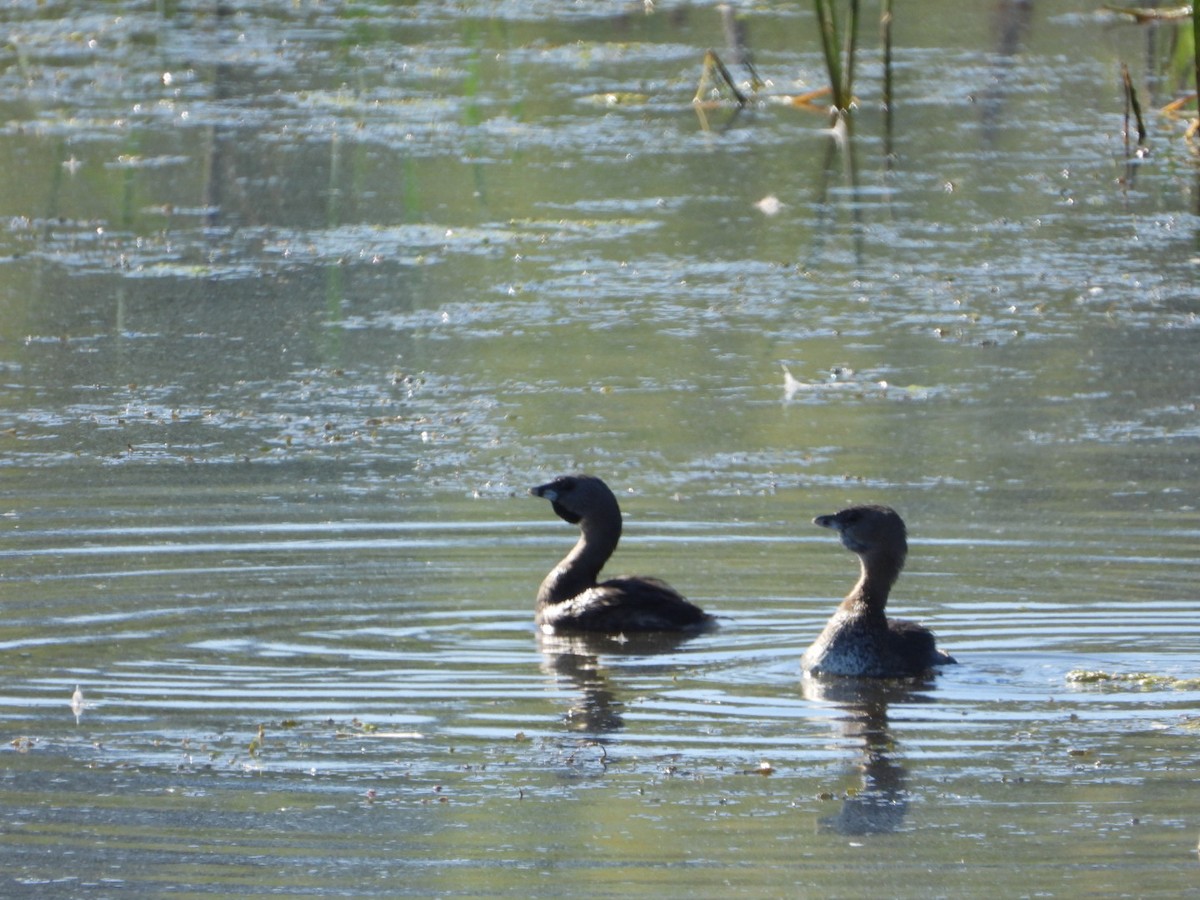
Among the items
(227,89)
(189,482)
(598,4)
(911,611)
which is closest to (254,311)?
(189,482)

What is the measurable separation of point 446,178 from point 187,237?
7.75 ft

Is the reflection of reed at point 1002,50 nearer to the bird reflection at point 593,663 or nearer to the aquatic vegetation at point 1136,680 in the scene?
the bird reflection at point 593,663

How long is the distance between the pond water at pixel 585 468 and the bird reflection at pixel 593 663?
0.09 ft

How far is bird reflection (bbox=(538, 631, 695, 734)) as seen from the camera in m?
7.68

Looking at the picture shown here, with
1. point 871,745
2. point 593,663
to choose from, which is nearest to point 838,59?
point 593,663

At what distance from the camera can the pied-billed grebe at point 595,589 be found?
353 inches

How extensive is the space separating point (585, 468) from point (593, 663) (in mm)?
2316

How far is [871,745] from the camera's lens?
7.36m

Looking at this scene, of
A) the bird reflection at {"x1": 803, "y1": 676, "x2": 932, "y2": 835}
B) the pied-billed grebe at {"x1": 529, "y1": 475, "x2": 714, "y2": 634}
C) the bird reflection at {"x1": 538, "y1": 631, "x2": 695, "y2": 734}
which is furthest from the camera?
the pied-billed grebe at {"x1": 529, "y1": 475, "x2": 714, "y2": 634}

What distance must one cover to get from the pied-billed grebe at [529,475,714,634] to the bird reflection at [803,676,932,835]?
0.80 meters

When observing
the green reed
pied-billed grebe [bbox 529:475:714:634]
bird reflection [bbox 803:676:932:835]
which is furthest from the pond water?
the green reed

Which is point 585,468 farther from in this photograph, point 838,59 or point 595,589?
point 838,59

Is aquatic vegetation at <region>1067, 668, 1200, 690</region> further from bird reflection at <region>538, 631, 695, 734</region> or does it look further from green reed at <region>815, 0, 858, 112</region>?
green reed at <region>815, 0, 858, 112</region>

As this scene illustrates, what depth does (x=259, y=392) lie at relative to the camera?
12.2m
